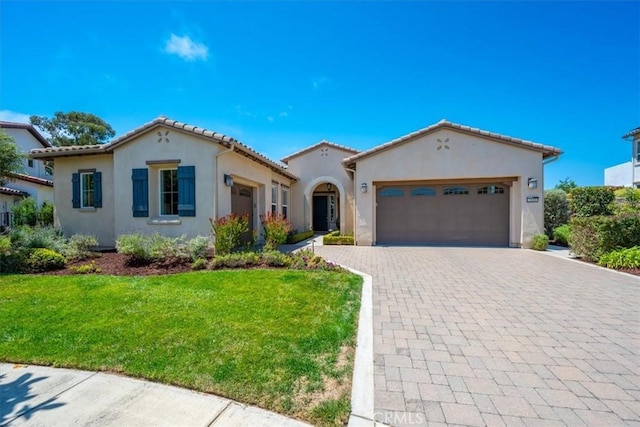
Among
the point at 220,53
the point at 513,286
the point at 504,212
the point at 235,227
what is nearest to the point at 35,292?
the point at 235,227

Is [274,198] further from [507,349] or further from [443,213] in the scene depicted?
[507,349]

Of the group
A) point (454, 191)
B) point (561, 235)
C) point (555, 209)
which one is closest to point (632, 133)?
point (555, 209)

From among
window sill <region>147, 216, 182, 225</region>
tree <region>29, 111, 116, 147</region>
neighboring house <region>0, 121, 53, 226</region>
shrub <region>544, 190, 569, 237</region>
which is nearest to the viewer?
window sill <region>147, 216, 182, 225</region>

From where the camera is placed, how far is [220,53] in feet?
33.0

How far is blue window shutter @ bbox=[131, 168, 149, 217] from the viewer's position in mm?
9883

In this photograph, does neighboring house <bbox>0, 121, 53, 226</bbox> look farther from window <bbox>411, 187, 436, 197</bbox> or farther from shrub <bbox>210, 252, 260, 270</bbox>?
window <bbox>411, 187, 436, 197</bbox>

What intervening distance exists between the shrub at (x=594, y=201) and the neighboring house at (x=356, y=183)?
122 inches

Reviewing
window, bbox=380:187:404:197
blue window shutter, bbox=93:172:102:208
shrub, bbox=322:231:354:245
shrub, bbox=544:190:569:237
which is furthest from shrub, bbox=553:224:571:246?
blue window shutter, bbox=93:172:102:208

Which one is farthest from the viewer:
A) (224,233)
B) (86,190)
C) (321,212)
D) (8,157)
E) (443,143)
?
(321,212)

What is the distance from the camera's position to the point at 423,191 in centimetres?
1311

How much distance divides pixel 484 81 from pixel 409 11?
5.01 metres

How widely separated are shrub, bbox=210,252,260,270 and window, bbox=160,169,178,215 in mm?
3736

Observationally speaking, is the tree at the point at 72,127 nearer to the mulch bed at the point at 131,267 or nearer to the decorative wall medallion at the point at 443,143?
the mulch bed at the point at 131,267

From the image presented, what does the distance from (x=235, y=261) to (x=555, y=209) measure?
624 inches
